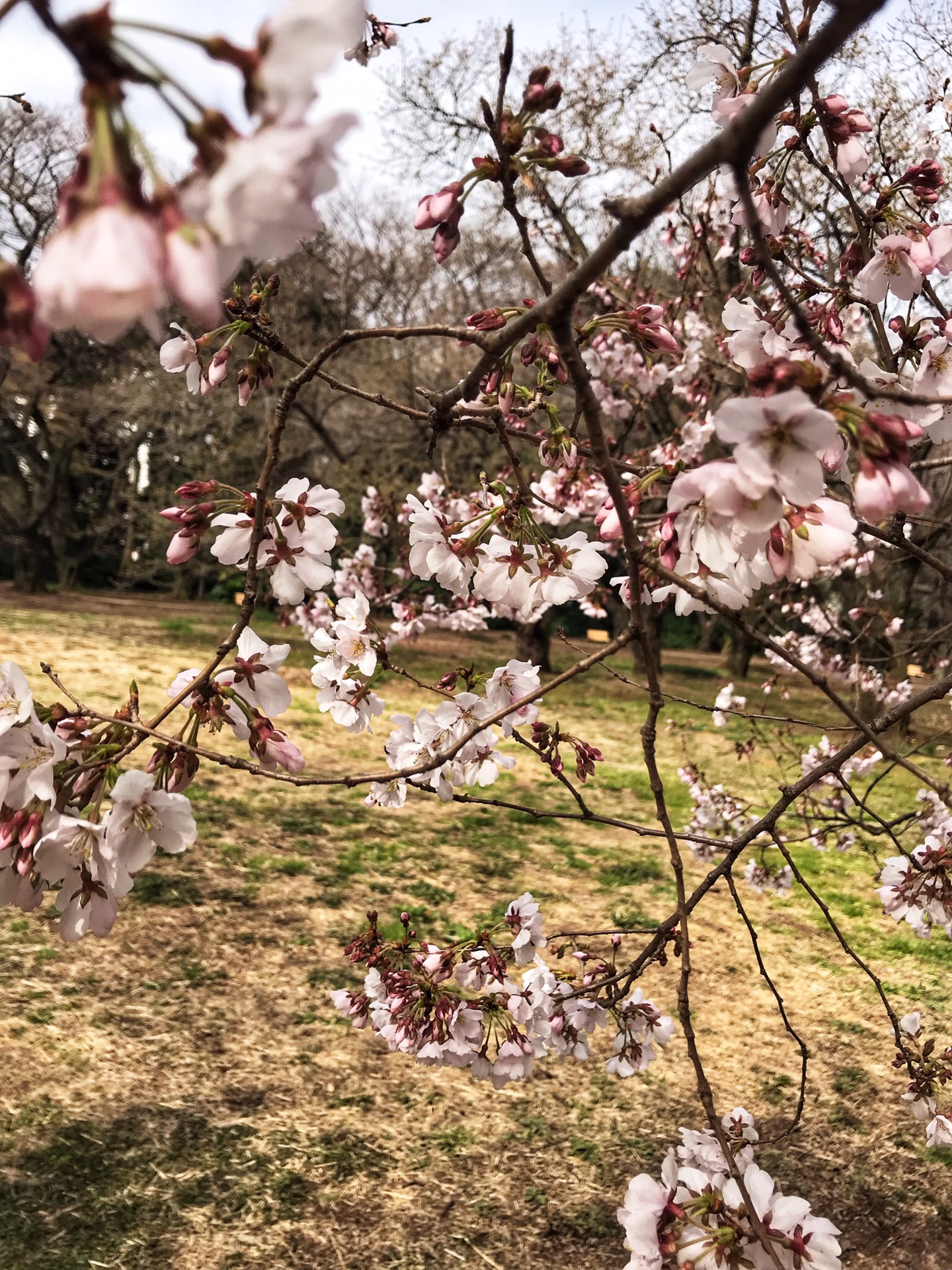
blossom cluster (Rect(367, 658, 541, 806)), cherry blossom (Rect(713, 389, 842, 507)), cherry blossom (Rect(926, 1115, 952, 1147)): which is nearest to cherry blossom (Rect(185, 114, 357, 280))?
cherry blossom (Rect(713, 389, 842, 507))

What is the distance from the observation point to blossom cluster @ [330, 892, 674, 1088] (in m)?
1.88

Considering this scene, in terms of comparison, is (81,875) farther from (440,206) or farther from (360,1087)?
(360,1087)

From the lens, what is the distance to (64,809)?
34.4 inches

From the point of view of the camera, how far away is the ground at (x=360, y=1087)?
221cm

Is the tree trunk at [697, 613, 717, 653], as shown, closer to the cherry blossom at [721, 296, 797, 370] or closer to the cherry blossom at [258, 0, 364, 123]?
the cherry blossom at [721, 296, 797, 370]

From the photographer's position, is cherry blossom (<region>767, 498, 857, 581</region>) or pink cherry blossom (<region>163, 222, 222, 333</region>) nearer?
pink cherry blossom (<region>163, 222, 222, 333</region>)

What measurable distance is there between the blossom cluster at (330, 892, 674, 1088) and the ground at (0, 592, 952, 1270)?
60 cm

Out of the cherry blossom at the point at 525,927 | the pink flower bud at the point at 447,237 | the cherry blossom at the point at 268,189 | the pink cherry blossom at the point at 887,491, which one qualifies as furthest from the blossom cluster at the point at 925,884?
the cherry blossom at the point at 268,189

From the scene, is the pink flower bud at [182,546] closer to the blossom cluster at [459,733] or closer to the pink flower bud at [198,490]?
the pink flower bud at [198,490]

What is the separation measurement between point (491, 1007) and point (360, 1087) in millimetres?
1130

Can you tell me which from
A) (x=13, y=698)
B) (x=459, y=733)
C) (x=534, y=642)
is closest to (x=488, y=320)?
(x=13, y=698)

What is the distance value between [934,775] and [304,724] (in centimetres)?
556

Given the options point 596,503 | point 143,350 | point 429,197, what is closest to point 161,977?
point 429,197

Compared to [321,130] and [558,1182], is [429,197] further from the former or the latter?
[558,1182]
